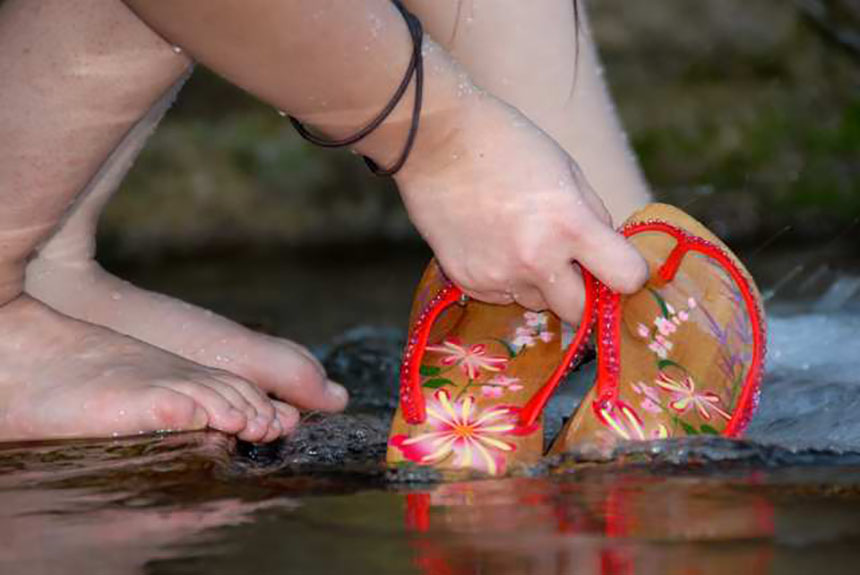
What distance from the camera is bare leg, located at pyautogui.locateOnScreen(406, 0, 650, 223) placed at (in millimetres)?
1933

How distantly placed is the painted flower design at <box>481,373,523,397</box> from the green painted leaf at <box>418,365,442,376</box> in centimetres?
5

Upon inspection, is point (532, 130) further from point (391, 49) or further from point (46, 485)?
point (46, 485)

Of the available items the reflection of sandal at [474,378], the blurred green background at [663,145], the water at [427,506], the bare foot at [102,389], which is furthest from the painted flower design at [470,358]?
A: the blurred green background at [663,145]

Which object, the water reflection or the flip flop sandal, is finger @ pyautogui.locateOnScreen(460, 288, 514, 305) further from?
the water reflection

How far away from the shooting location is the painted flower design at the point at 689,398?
165 cm

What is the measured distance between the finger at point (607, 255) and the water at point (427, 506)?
0.17m

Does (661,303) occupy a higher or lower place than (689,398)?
higher

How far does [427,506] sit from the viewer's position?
132 cm

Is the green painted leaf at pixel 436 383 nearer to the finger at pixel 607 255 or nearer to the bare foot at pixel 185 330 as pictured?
the finger at pixel 607 255

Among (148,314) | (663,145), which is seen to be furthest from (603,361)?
(663,145)

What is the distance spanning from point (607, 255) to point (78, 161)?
0.62 m

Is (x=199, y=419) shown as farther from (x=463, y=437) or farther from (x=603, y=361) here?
(x=603, y=361)

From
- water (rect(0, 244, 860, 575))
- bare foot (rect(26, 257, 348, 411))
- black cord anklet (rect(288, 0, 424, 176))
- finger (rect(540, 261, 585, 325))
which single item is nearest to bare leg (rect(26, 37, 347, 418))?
bare foot (rect(26, 257, 348, 411))

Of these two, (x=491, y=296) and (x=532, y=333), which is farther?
(x=532, y=333)
